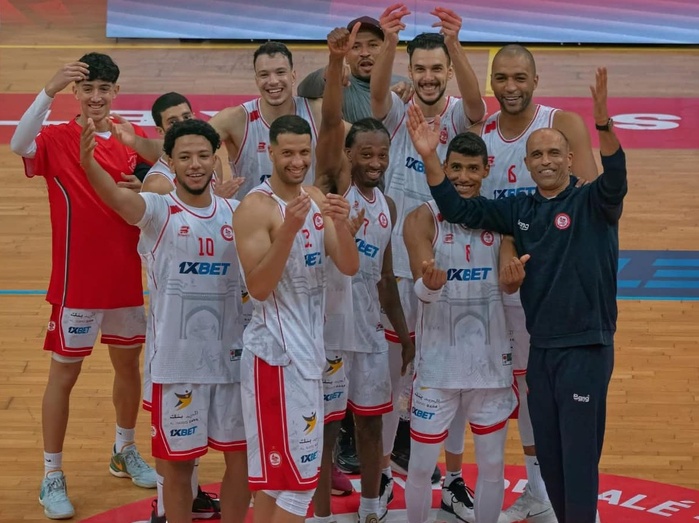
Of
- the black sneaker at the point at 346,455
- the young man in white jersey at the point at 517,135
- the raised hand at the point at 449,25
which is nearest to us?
the young man in white jersey at the point at 517,135

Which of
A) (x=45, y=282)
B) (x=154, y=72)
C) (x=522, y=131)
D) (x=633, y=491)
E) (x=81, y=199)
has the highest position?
(x=154, y=72)

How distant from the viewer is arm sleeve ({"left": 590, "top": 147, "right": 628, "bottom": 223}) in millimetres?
5582

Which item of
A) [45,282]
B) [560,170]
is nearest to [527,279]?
[560,170]

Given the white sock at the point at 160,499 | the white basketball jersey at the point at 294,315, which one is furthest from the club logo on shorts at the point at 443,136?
the white sock at the point at 160,499

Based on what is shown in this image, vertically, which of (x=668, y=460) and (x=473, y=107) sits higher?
(x=473, y=107)

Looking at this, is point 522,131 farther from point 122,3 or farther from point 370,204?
point 122,3

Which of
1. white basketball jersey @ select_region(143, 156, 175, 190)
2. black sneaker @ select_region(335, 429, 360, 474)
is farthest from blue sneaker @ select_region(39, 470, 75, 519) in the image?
white basketball jersey @ select_region(143, 156, 175, 190)

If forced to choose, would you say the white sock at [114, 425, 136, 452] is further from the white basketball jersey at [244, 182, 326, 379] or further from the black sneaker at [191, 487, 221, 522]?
the white basketball jersey at [244, 182, 326, 379]

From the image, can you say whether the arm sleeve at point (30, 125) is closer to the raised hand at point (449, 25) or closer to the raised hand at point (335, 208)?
the raised hand at point (335, 208)

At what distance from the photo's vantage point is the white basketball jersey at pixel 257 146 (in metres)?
6.76

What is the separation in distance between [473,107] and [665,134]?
7.81 meters

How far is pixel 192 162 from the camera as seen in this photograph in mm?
5762

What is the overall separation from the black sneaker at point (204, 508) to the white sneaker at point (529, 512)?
1590mm

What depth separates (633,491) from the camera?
7105mm
